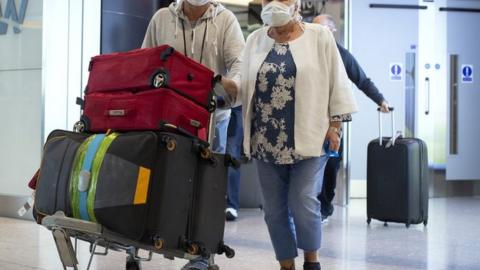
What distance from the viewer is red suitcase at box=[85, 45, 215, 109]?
2.26 metres

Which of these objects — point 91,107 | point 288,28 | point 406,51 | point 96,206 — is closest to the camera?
point 96,206

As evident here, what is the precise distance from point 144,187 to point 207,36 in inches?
36.9

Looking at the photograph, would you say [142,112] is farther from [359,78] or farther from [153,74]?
[359,78]

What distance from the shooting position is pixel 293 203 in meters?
2.78

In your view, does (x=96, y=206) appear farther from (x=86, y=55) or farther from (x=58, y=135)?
(x=86, y=55)

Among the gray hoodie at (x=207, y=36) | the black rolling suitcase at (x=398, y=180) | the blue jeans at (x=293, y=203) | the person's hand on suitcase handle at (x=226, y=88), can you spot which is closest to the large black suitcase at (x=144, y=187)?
the person's hand on suitcase handle at (x=226, y=88)

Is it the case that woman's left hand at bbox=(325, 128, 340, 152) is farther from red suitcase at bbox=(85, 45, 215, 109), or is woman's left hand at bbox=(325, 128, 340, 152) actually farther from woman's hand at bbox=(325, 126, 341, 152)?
red suitcase at bbox=(85, 45, 215, 109)

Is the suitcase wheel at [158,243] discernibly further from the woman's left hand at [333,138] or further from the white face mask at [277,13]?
the white face mask at [277,13]

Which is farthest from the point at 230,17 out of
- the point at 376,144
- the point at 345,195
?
the point at 345,195

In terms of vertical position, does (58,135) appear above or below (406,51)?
below

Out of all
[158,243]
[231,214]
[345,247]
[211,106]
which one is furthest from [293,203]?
[231,214]

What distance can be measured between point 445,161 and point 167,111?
6.38m

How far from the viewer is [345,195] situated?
6.86 meters

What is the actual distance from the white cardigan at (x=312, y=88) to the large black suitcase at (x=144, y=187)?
0.44 m
